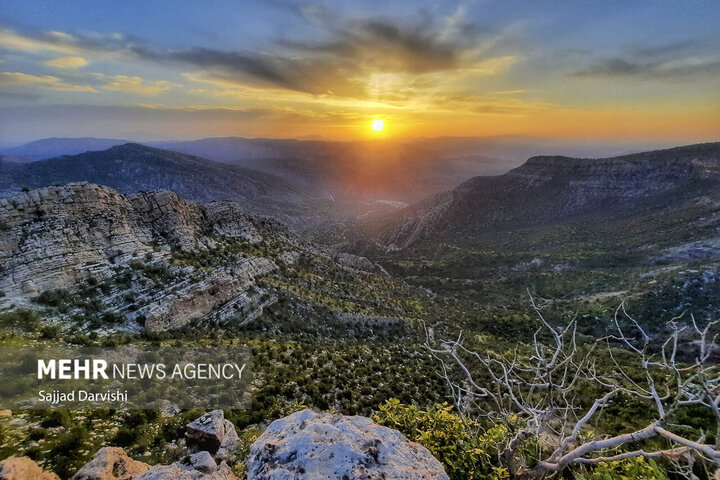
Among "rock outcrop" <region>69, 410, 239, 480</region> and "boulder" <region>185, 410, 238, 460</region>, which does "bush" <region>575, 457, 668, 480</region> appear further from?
"boulder" <region>185, 410, 238, 460</region>

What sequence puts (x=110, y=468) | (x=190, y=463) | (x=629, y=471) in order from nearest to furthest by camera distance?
(x=629, y=471) → (x=190, y=463) → (x=110, y=468)

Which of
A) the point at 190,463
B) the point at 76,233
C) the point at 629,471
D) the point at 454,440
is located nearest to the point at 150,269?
the point at 76,233

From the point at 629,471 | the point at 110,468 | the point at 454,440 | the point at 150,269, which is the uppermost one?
the point at 629,471

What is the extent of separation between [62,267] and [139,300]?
4.56 metres

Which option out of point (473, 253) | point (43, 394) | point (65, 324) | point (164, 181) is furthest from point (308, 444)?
point (164, 181)

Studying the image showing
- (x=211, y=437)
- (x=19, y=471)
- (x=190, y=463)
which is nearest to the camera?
(x=19, y=471)

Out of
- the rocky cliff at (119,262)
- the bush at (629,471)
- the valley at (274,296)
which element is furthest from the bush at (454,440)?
the rocky cliff at (119,262)

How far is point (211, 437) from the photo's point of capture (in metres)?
9.39

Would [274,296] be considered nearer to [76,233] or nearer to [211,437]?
[76,233]

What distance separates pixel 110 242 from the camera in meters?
22.3

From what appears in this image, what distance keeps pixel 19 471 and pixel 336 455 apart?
6401mm

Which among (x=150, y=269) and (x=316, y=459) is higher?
(x=316, y=459)

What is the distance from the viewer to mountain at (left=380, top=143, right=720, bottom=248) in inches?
3570

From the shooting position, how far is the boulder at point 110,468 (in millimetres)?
6668
